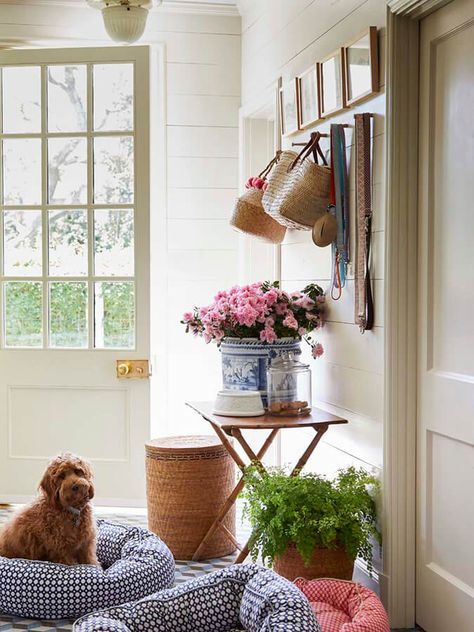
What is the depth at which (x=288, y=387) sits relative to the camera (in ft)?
12.1

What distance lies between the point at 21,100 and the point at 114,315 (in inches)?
49.4

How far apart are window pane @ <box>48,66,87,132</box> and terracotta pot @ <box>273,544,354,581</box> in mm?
2604

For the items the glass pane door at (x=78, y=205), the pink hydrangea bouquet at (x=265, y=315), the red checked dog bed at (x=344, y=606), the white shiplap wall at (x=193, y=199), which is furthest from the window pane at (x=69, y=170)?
the red checked dog bed at (x=344, y=606)

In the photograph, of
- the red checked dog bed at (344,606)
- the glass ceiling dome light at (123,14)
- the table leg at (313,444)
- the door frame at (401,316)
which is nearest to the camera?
the red checked dog bed at (344,606)

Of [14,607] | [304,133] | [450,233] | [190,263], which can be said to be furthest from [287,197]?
[14,607]

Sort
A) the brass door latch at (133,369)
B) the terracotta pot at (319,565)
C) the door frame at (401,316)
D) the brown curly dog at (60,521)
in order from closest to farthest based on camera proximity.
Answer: the door frame at (401,316)
the terracotta pot at (319,565)
the brown curly dog at (60,521)
the brass door latch at (133,369)

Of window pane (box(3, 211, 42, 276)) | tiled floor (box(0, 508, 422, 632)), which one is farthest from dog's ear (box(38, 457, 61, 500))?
window pane (box(3, 211, 42, 276))

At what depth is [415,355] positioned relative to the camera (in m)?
3.12

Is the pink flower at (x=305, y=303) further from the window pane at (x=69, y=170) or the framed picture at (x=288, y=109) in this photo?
the window pane at (x=69, y=170)

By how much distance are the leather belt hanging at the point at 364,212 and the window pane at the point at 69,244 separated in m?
1.94

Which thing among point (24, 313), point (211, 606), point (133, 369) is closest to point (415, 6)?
point (211, 606)

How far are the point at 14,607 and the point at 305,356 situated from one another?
5.32 feet

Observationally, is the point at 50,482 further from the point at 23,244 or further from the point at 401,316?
the point at 23,244

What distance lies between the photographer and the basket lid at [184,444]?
4.00 metres
